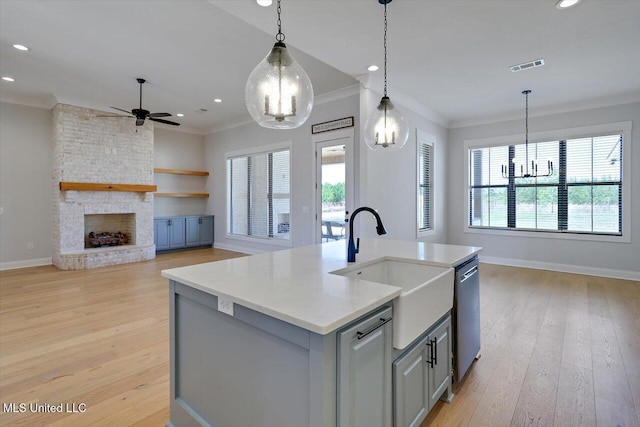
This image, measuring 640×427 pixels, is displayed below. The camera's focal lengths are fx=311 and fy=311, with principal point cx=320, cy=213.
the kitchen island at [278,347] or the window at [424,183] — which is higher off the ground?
the window at [424,183]

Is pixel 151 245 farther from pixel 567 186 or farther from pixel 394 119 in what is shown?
pixel 567 186

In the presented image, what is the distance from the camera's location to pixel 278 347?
1.18 m

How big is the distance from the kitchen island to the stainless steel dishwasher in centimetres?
87

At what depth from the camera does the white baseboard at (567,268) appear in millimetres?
4961

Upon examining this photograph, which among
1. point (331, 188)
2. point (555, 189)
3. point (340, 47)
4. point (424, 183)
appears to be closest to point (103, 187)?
point (331, 188)

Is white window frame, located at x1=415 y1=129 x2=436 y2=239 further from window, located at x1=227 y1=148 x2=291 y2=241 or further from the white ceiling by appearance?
window, located at x1=227 y1=148 x2=291 y2=241

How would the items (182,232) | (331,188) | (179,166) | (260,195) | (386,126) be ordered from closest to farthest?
1. (386,126)
2. (331,188)
3. (260,195)
4. (182,232)
5. (179,166)

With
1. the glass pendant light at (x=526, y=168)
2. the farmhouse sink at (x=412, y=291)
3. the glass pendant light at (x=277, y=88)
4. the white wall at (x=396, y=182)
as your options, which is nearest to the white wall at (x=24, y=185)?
the white wall at (x=396, y=182)

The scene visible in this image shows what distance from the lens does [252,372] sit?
1.28m

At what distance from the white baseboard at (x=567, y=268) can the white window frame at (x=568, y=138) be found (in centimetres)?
49

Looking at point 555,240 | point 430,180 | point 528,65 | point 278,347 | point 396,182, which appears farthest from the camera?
point 430,180

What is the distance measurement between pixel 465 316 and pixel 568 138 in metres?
5.10

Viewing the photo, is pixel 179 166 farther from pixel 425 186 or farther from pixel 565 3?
pixel 565 3

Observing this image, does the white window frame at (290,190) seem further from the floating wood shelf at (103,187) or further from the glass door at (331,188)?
the floating wood shelf at (103,187)
